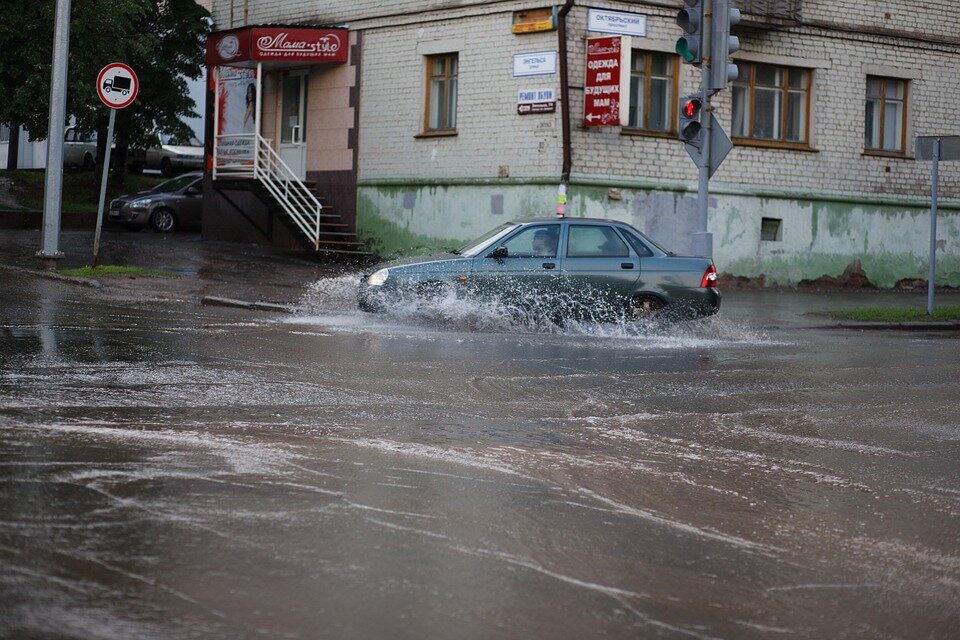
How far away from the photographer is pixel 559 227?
16.7m

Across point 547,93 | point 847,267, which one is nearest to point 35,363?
point 547,93

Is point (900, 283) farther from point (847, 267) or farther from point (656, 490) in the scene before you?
point (656, 490)

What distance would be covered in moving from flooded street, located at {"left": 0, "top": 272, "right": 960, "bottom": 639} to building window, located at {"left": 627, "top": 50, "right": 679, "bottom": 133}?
12970 millimetres

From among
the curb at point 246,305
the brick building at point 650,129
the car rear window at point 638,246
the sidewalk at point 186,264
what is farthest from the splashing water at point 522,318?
the brick building at point 650,129

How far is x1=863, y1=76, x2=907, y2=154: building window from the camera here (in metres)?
28.0

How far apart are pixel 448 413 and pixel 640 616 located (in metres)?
4.52

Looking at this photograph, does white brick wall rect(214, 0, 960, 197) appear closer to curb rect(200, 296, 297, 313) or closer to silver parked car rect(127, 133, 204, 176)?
curb rect(200, 296, 297, 313)

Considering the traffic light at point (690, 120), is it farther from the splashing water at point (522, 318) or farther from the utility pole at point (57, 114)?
the utility pole at point (57, 114)

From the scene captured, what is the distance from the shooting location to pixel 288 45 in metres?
27.8

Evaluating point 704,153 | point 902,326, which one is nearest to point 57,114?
point 704,153

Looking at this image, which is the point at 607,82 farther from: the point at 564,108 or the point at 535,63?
the point at 535,63

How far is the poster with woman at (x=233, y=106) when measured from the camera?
2994 cm

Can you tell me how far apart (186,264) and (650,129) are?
886cm

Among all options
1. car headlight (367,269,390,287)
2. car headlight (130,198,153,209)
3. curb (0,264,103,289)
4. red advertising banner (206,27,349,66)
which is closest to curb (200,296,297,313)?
car headlight (367,269,390,287)
